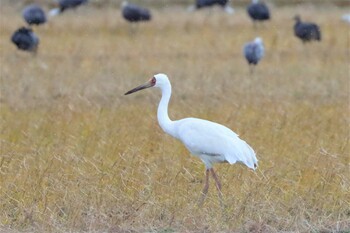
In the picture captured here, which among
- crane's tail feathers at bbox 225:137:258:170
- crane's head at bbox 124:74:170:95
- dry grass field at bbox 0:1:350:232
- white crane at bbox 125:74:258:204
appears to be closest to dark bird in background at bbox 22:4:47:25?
dry grass field at bbox 0:1:350:232

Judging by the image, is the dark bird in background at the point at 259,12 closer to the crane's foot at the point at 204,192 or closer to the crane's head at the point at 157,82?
the crane's head at the point at 157,82

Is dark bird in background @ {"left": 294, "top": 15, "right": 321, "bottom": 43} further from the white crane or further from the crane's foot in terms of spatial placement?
the crane's foot

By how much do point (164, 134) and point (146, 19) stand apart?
465 inches

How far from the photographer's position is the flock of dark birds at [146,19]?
53.7 feet

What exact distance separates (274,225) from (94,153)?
2828 millimetres

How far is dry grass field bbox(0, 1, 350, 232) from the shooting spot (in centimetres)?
737

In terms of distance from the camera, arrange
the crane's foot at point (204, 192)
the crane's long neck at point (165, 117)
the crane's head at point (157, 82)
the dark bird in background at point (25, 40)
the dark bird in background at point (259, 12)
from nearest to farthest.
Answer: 1. the crane's foot at point (204, 192)
2. the crane's long neck at point (165, 117)
3. the crane's head at point (157, 82)
4. the dark bird in background at point (25, 40)
5. the dark bird in background at point (259, 12)

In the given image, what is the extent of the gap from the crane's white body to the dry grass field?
11.6 inches

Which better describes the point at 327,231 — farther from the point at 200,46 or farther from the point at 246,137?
the point at 200,46

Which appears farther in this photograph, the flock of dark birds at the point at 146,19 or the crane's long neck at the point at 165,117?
the flock of dark birds at the point at 146,19

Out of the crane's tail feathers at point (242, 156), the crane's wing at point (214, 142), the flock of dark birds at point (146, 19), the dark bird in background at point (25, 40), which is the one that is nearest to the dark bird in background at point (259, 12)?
the flock of dark birds at point (146, 19)

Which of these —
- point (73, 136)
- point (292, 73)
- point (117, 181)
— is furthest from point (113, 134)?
point (292, 73)

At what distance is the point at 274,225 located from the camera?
7.21 meters

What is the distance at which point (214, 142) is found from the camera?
783 centimetres
